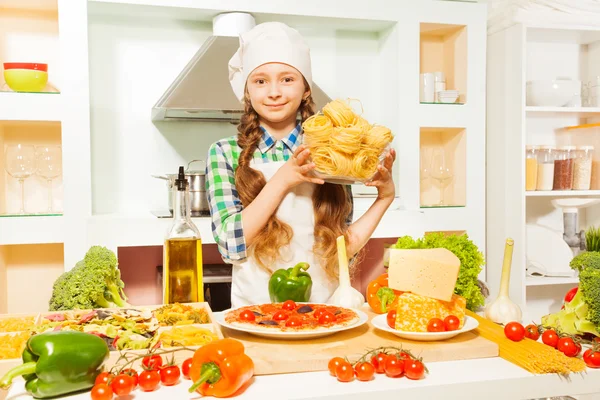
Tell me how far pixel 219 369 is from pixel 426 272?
1.64 ft

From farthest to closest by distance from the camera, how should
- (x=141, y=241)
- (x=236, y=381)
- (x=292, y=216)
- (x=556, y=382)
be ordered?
1. (x=141, y=241)
2. (x=292, y=216)
3. (x=556, y=382)
4. (x=236, y=381)

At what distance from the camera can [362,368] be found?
1.16m

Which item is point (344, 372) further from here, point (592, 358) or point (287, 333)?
point (592, 358)

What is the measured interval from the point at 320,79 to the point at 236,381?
3005mm

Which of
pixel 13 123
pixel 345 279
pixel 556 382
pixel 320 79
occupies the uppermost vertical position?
pixel 320 79

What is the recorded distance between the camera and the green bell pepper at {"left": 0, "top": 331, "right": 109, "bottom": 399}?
3.50 feet

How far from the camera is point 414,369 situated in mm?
1159

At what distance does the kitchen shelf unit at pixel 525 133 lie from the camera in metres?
3.56

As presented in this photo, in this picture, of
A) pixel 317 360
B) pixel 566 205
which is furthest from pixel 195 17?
pixel 317 360

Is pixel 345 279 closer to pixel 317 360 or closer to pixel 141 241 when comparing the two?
pixel 317 360

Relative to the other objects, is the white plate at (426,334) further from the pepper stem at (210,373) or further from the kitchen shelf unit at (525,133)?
the kitchen shelf unit at (525,133)

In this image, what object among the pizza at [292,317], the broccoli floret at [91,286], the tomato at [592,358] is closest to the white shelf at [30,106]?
the broccoli floret at [91,286]

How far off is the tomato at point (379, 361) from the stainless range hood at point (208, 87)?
210 cm

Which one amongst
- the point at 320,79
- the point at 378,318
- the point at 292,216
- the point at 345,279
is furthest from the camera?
the point at 320,79
